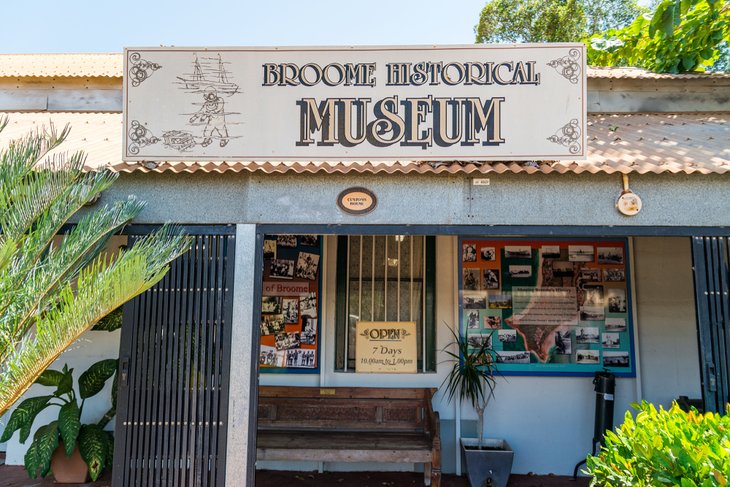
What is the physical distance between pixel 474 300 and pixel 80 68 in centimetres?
694

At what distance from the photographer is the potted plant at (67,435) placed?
5.37 metres

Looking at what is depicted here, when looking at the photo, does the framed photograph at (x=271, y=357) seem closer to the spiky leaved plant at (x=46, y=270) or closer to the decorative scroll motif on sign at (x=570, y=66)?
the spiky leaved plant at (x=46, y=270)

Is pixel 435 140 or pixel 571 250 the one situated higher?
pixel 435 140

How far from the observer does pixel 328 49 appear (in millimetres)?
5012

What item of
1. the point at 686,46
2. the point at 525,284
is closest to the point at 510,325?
the point at 525,284

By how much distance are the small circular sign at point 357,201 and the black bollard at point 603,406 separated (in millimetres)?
3402

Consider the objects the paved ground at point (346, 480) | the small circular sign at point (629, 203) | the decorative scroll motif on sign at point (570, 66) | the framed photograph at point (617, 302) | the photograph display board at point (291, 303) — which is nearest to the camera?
the small circular sign at point (629, 203)

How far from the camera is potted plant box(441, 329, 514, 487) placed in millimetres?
5707

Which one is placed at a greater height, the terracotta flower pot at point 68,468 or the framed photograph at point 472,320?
the framed photograph at point 472,320

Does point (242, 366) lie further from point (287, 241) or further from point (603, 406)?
point (603, 406)

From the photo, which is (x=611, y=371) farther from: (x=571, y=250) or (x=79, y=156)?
(x=79, y=156)

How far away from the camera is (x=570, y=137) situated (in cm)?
476

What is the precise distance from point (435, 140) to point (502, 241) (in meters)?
2.20

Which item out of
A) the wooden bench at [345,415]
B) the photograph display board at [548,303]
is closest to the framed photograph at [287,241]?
the wooden bench at [345,415]
